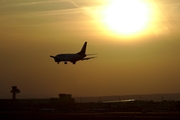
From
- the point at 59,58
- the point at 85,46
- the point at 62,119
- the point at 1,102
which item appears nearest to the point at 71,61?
the point at 59,58

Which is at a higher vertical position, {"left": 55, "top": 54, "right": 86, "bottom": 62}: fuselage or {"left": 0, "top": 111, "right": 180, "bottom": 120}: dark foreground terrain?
{"left": 55, "top": 54, "right": 86, "bottom": 62}: fuselage

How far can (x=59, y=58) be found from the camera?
17338 cm

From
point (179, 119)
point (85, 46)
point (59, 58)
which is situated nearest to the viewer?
point (179, 119)

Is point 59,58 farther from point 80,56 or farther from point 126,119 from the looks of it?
point 126,119

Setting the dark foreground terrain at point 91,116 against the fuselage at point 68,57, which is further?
the fuselage at point 68,57

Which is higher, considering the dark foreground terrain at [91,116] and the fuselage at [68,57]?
the fuselage at [68,57]

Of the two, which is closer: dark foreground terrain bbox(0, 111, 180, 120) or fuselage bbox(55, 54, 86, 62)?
dark foreground terrain bbox(0, 111, 180, 120)

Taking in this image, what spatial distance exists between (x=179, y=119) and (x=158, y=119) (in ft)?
14.4

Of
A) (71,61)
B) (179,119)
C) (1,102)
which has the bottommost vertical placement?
(179,119)

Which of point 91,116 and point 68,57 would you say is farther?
point 68,57

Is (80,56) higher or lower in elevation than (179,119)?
higher

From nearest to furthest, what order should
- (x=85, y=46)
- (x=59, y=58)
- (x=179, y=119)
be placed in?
(x=179, y=119), (x=59, y=58), (x=85, y=46)

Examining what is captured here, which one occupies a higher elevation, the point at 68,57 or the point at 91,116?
the point at 68,57

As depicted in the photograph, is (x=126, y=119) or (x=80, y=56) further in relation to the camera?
(x=80, y=56)
